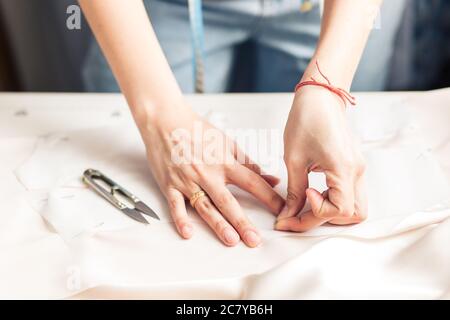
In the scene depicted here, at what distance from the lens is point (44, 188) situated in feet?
2.25

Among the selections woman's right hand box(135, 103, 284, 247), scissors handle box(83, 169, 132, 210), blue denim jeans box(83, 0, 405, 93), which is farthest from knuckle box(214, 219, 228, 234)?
blue denim jeans box(83, 0, 405, 93)

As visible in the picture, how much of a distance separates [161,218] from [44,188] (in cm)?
17

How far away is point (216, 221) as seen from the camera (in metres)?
0.60

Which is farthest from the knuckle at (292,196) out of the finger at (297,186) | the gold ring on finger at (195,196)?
the gold ring on finger at (195,196)

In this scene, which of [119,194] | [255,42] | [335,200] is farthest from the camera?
[255,42]

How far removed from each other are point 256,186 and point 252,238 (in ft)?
0.27

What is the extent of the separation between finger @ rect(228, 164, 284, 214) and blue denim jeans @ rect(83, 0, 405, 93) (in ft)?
1.39

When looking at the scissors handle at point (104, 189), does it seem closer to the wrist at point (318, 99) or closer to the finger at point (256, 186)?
the finger at point (256, 186)

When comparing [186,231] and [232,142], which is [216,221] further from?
[232,142]

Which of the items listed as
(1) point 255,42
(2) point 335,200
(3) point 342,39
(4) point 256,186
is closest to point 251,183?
(4) point 256,186

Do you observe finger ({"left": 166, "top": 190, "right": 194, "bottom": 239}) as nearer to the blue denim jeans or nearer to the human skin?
the human skin

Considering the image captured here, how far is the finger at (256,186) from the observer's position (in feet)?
2.06
